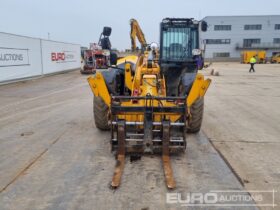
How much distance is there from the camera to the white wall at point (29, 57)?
17.2 m

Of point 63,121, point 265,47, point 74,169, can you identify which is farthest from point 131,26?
point 265,47

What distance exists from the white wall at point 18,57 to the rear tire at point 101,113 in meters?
12.3

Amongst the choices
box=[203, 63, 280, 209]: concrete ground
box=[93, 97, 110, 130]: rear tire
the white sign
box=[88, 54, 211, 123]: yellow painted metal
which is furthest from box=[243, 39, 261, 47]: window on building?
box=[93, 97, 110, 130]: rear tire

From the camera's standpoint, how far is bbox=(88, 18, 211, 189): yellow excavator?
509 cm

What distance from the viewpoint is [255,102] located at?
442 inches

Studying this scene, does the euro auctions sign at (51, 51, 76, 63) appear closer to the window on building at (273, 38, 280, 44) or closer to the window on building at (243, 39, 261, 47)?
the window on building at (243, 39, 261, 47)

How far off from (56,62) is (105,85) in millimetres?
20856

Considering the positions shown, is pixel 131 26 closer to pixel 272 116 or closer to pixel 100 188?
pixel 272 116

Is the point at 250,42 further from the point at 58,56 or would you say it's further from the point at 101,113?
the point at 101,113

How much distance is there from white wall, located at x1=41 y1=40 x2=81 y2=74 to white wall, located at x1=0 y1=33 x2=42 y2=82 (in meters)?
1.32

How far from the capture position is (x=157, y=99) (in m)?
5.27

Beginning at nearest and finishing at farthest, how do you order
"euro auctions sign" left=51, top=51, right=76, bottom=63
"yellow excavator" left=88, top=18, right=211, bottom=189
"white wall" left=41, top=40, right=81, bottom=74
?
"yellow excavator" left=88, top=18, right=211, bottom=189
"white wall" left=41, top=40, right=81, bottom=74
"euro auctions sign" left=51, top=51, right=76, bottom=63

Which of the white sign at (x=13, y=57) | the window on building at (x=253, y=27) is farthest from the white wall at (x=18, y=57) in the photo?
the window on building at (x=253, y=27)

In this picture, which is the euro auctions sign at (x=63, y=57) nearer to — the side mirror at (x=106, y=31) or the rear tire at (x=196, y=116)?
the side mirror at (x=106, y=31)
